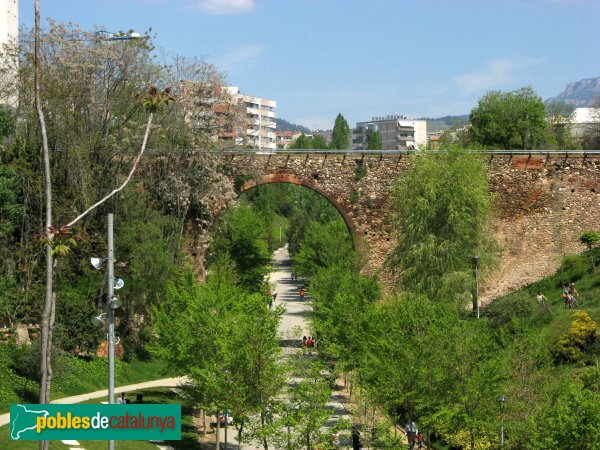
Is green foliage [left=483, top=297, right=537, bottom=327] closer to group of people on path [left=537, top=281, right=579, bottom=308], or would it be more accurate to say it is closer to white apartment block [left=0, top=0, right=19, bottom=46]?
group of people on path [left=537, top=281, right=579, bottom=308]

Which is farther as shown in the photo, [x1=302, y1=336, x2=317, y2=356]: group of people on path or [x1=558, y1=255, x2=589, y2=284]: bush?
[x1=558, y1=255, x2=589, y2=284]: bush

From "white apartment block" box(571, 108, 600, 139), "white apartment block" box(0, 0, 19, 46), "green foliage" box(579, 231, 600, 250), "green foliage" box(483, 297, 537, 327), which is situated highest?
"white apartment block" box(0, 0, 19, 46)

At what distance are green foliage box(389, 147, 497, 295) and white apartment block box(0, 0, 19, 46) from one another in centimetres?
1563

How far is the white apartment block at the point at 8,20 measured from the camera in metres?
41.3

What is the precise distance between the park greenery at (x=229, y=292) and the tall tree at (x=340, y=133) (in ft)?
196

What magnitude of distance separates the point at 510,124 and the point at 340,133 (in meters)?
49.8

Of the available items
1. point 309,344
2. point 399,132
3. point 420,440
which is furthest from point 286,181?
point 399,132

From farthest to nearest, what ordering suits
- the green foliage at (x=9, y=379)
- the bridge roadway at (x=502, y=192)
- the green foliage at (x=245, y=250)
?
the green foliage at (x=245, y=250)
the bridge roadway at (x=502, y=192)
the green foliage at (x=9, y=379)

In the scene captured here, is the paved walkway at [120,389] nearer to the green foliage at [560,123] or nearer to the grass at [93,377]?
Answer: the grass at [93,377]

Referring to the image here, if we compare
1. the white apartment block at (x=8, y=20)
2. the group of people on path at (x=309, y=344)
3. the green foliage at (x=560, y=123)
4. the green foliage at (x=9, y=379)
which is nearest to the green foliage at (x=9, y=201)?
the green foliage at (x=9, y=379)

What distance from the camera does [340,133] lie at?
112500 mm

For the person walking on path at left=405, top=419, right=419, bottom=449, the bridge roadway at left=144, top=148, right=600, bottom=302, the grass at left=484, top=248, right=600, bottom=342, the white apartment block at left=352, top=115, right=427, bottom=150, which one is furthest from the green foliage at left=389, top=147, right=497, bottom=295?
the white apartment block at left=352, top=115, right=427, bottom=150

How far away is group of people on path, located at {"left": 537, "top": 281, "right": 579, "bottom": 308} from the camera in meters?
37.2

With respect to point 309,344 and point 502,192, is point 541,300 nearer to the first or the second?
point 502,192
